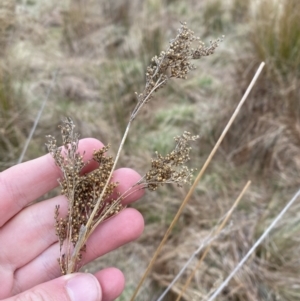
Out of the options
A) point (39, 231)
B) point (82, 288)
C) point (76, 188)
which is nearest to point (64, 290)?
point (82, 288)

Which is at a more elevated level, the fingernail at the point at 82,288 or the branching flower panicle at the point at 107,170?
the branching flower panicle at the point at 107,170

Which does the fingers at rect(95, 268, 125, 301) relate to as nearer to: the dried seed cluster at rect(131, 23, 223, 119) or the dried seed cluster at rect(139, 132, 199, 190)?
the dried seed cluster at rect(139, 132, 199, 190)

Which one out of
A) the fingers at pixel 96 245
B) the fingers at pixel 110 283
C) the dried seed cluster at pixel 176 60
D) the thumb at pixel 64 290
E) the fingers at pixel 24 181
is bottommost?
the fingers at pixel 110 283

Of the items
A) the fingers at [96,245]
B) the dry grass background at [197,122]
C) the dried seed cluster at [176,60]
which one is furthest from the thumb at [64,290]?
the dry grass background at [197,122]

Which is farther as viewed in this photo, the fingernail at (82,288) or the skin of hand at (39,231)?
the skin of hand at (39,231)

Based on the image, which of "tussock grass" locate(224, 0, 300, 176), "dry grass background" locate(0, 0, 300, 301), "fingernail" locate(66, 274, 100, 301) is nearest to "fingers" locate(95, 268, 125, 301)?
"fingernail" locate(66, 274, 100, 301)

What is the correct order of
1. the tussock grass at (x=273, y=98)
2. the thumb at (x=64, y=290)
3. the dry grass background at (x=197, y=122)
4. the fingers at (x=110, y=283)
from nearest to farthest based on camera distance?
the thumb at (x=64, y=290) → the fingers at (x=110, y=283) → the dry grass background at (x=197, y=122) → the tussock grass at (x=273, y=98)

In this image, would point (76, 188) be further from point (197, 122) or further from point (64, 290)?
point (197, 122)

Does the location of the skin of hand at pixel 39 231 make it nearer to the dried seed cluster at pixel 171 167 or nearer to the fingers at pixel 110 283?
the fingers at pixel 110 283
